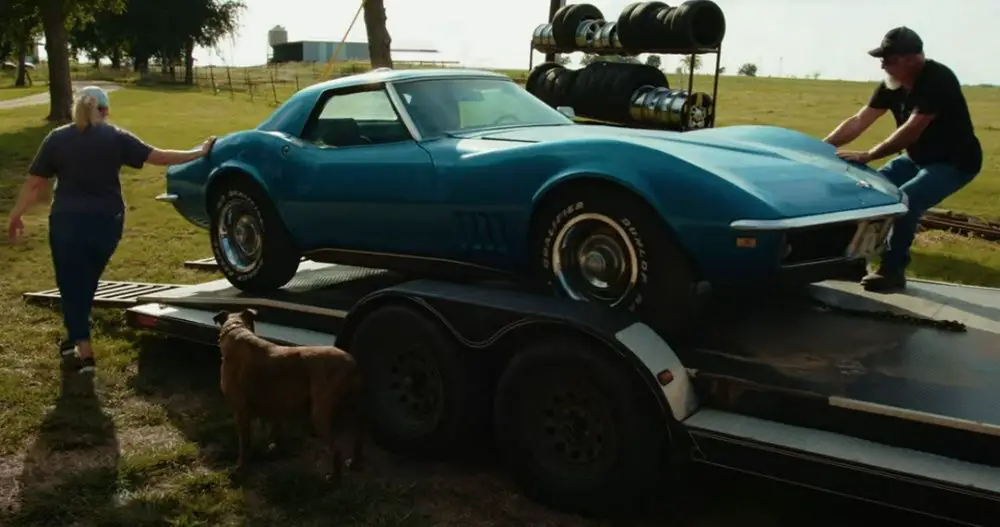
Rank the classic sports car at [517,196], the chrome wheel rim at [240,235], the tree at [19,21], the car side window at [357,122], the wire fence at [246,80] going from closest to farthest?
the classic sports car at [517,196]
the car side window at [357,122]
the chrome wheel rim at [240,235]
the tree at [19,21]
the wire fence at [246,80]

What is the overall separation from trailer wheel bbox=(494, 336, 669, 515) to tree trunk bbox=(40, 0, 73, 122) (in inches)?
959

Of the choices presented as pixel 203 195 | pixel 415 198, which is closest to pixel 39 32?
pixel 203 195

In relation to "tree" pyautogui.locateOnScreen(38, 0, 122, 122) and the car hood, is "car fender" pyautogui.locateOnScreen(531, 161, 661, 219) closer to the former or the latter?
the car hood

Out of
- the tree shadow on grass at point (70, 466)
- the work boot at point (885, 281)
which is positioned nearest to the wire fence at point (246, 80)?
the work boot at point (885, 281)

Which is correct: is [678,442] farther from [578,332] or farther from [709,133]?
[709,133]

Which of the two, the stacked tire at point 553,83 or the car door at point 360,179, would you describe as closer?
the car door at point 360,179

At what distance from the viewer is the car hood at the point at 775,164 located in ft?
12.5

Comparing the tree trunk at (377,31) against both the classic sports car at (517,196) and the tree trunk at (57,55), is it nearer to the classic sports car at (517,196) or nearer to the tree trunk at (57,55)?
the tree trunk at (57,55)

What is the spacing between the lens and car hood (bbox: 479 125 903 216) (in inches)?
149

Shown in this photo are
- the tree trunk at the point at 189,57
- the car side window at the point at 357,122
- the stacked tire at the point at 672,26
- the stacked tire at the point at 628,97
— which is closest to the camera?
the car side window at the point at 357,122

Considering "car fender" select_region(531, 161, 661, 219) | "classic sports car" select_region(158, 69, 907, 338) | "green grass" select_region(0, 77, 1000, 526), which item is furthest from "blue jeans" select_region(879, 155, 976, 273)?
"car fender" select_region(531, 161, 661, 219)

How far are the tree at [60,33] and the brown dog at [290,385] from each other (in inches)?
921

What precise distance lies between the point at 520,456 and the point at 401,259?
4.83ft

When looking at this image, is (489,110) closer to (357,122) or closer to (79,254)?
(357,122)
